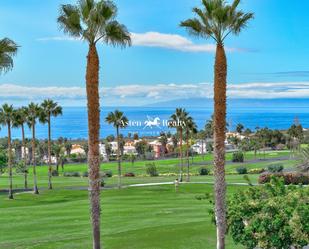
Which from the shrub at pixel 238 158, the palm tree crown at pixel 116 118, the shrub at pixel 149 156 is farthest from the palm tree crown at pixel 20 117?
the shrub at pixel 149 156

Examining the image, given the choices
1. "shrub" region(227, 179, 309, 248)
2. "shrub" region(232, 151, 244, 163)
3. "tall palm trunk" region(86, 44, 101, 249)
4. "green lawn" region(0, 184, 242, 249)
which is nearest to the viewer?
"shrub" region(227, 179, 309, 248)

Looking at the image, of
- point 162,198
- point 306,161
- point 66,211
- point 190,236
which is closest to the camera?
point 190,236

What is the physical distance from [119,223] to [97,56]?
21.9m

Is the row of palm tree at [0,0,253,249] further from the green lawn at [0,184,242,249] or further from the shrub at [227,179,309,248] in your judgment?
the green lawn at [0,184,242,249]

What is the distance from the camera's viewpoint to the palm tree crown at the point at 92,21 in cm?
2453

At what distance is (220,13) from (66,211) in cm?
3419

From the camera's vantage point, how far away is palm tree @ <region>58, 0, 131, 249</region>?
24.5m

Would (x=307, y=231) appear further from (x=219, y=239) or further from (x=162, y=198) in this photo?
(x=162, y=198)

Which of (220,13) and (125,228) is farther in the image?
(125,228)

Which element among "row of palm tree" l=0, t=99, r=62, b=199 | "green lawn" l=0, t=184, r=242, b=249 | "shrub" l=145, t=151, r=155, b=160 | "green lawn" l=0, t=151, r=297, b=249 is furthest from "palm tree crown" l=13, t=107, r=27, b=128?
"shrub" l=145, t=151, r=155, b=160

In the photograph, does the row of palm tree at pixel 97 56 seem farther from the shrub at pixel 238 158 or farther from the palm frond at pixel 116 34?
the shrub at pixel 238 158

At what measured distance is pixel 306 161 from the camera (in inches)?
2324

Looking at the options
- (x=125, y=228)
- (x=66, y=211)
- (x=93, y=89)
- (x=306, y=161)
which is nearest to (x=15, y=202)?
(x=66, y=211)

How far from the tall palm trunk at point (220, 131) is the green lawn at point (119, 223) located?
25.4 feet
